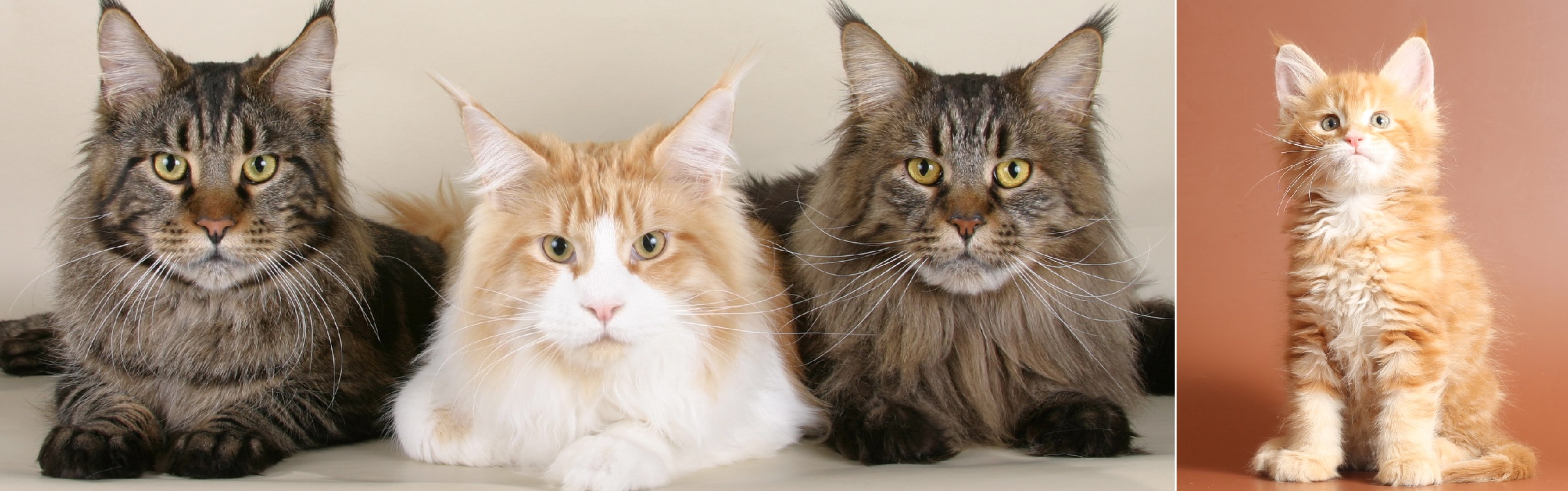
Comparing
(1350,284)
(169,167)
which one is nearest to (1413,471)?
(1350,284)

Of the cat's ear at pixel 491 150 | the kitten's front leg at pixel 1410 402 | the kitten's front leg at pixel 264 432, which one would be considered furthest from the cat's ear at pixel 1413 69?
the kitten's front leg at pixel 264 432

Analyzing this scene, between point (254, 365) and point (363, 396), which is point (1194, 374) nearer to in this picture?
point (363, 396)

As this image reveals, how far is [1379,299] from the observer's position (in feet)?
6.94

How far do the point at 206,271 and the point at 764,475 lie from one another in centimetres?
114

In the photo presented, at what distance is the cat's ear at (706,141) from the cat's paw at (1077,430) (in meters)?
0.81

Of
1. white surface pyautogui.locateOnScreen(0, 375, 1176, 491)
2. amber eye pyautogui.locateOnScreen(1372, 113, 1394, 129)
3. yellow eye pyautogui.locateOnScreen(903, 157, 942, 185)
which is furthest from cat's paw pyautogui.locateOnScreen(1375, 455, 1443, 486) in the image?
yellow eye pyautogui.locateOnScreen(903, 157, 942, 185)

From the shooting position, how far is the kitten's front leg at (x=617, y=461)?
6.30ft

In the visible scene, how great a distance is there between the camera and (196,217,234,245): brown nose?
2.14 m

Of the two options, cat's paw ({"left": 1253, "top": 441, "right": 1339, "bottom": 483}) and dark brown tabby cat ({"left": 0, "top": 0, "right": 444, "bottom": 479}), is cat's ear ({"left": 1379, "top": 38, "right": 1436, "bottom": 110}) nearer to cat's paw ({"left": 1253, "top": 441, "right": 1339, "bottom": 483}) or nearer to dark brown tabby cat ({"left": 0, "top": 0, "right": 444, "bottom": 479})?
cat's paw ({"left": 1253, "top": 441, "right": 1339, "bottom": 483})

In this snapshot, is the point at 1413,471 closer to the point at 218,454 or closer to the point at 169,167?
the point at 218,454

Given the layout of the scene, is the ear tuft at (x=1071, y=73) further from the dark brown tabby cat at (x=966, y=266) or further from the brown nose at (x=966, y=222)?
the brown nose at (x=966, y=222)

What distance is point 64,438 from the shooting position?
6.98 ft

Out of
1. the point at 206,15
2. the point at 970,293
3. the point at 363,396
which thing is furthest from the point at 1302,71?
the point at 206,15

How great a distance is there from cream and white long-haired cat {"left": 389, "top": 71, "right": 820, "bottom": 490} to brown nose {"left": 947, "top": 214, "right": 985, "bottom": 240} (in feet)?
1.33
